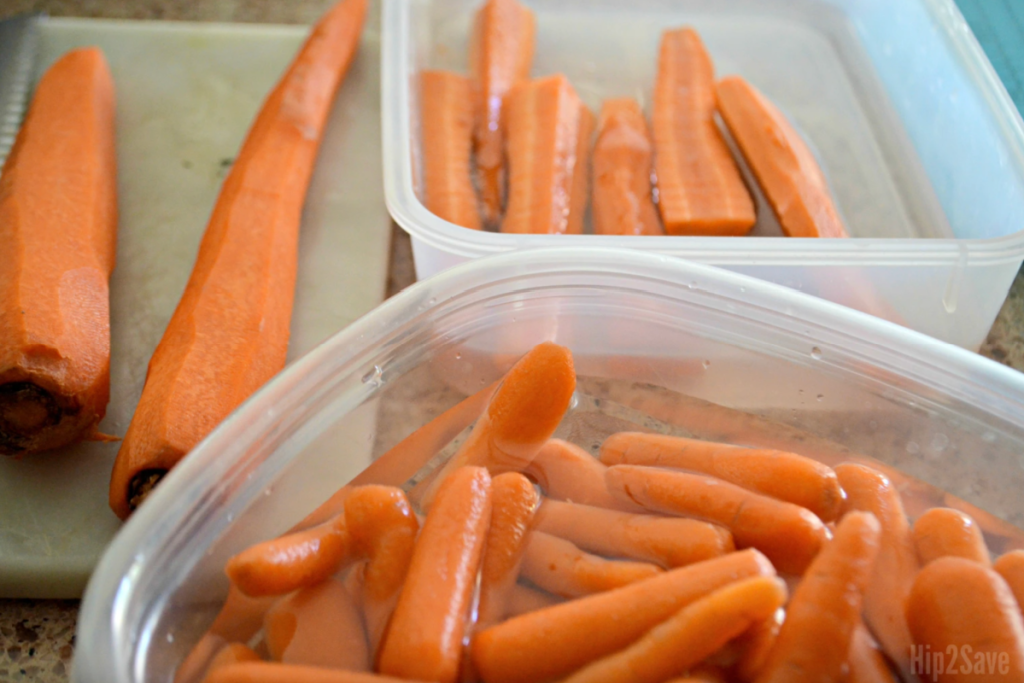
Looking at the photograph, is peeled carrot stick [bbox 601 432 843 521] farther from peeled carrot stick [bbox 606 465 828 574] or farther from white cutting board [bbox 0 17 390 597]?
white cutting board [bbox 0 17 390 597]

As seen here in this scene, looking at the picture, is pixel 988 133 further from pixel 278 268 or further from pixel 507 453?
pixel 278 268

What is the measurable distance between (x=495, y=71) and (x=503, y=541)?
0.72 metres

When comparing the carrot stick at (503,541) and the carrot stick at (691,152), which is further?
the carrot stick at (691,152)

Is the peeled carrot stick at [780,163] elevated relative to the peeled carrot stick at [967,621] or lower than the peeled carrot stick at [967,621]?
elevated

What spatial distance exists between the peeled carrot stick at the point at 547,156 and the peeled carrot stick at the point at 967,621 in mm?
526

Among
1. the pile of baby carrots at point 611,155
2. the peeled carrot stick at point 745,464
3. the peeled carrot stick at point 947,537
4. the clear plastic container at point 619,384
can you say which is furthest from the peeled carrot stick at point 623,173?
the peeled carrot stick at point 947,537

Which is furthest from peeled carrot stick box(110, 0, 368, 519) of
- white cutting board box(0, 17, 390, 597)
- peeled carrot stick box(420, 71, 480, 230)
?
peeled carrot stick box(420, 71, 480, 230)

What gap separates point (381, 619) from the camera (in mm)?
524

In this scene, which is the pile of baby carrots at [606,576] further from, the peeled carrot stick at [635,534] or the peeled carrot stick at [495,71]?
the peeled carrot stick at [495,71]

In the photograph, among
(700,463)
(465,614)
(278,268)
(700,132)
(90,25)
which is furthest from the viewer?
(90,25)

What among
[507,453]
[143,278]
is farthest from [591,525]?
[143,278]

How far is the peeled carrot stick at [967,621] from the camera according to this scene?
461mm

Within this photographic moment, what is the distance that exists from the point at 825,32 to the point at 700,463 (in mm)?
900

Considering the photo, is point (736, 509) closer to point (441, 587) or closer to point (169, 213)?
point (441, 587)
